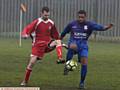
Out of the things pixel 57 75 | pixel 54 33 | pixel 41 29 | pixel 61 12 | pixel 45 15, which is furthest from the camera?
pixel 61 12

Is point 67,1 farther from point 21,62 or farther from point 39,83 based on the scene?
point 39,83

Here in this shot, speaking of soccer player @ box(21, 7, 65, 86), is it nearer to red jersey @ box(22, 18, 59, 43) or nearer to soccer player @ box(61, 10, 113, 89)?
red jersey @ box(22, 18, 59, 43)

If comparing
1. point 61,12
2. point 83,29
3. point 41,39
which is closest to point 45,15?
point 41,39

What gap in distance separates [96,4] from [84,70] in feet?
88.9

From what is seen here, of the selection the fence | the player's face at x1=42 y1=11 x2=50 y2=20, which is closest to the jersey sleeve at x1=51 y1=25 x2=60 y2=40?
the player's face at x1=42 y1=11 x2=50 y2=20

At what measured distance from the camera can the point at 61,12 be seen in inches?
1532

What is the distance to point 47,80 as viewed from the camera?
12242mm

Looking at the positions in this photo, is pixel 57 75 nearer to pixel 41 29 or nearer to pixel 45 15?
pixel 41 29

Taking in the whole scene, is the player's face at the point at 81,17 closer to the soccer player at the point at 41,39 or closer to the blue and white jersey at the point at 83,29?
the blue and white jersey at the point at 83,29

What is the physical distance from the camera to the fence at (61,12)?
37781 mm

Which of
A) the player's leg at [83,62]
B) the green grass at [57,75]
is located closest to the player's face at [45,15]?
the player's leg at [83,62]

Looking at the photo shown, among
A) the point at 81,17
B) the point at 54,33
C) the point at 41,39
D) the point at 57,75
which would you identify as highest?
the point at 81,17

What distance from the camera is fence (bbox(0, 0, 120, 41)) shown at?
3778 centimetres

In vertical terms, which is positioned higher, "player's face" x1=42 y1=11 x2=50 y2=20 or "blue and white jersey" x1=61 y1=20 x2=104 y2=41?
"player's face" x1=42 y1=11 x2=50 y2=20
